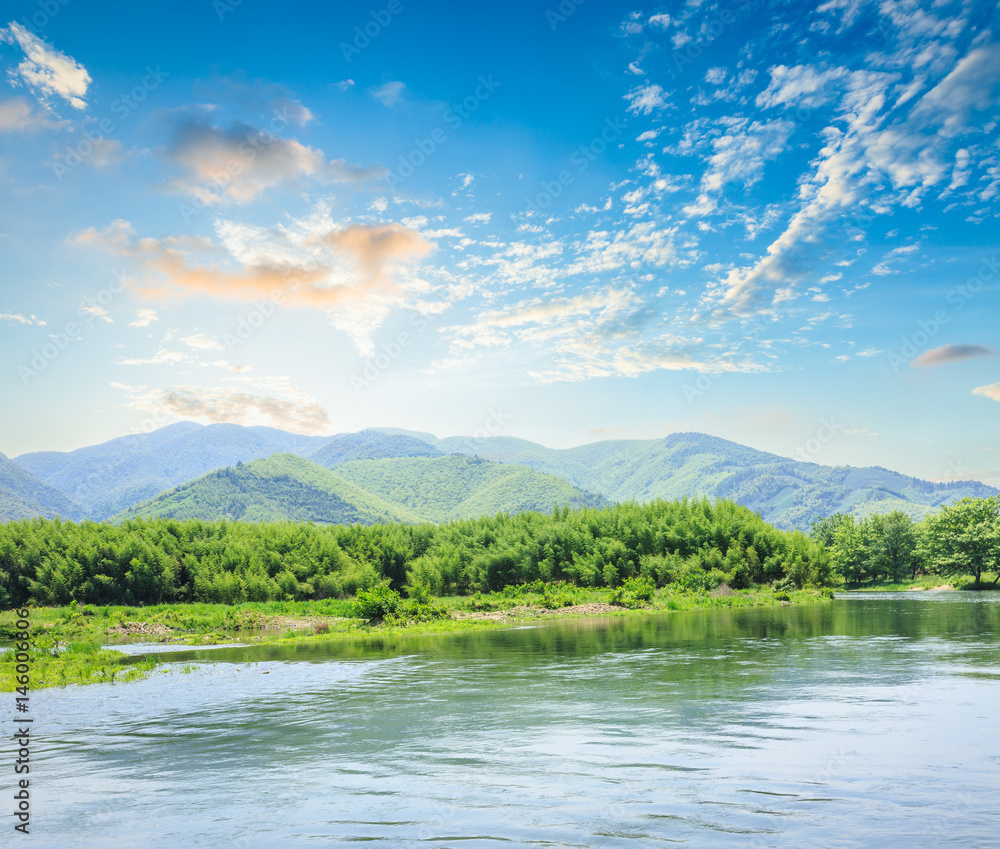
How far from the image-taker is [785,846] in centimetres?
493

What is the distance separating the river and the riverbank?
3873mm

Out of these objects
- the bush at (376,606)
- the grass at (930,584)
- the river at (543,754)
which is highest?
the river at (543,754)

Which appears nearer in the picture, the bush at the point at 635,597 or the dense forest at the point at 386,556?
the bush at the point at 635,597

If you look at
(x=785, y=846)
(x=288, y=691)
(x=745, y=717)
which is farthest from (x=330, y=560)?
(x=785, y=846)

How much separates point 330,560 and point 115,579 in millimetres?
13673

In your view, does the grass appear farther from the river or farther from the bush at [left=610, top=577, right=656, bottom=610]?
the river

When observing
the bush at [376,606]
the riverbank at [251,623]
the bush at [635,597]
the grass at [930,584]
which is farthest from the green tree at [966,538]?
the bush at [376,606]

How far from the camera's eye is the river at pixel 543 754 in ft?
18.3

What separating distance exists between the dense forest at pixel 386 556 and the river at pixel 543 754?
27834 mm

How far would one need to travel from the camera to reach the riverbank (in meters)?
18.1

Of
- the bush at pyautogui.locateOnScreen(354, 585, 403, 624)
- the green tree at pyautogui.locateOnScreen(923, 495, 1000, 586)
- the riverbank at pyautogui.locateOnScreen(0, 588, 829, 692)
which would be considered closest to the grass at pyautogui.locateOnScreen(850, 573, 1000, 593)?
the green tree at pyautogui.locateOnScreen(923, 495, 1000, 586)

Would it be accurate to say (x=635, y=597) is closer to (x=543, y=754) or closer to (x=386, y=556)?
(x=386, y=556)

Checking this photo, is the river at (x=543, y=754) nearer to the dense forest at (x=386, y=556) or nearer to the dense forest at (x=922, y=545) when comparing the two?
the dense forest at (x=386, y=556)

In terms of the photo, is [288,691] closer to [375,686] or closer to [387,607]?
[375,686]
